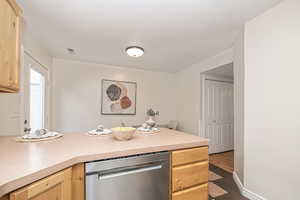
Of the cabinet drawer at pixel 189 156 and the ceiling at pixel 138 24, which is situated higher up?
the ceiling at pixel 138 24

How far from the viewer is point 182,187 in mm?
1236

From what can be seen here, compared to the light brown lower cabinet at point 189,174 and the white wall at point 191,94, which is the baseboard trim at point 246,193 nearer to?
the light brown lower cabinet at point 189,174

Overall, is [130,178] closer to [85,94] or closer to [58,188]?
[58,188]

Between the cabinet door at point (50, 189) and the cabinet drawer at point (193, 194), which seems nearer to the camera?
the cabinet door at point (50, 189)

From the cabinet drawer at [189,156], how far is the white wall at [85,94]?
276 centimetres

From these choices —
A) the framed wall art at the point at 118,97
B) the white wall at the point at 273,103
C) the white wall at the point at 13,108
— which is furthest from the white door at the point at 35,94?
the white wall at the point at 273,103

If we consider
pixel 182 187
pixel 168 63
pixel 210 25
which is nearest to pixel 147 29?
pixel 210 25

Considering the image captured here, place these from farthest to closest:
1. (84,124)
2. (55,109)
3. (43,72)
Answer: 1. (84,124)
2. (55,109)
3. (43,72)

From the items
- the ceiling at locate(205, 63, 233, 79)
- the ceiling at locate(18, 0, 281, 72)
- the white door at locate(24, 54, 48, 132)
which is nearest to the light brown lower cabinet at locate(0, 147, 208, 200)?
the ceiling at locate(18, 0, 281, 72)

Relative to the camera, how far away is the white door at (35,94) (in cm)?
216

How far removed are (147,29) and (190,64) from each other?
1.93m

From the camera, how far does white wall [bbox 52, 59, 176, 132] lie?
10.8 ft

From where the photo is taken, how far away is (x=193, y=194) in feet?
4.20

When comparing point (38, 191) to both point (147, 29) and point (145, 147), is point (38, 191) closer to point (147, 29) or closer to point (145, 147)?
point (145, 147)
